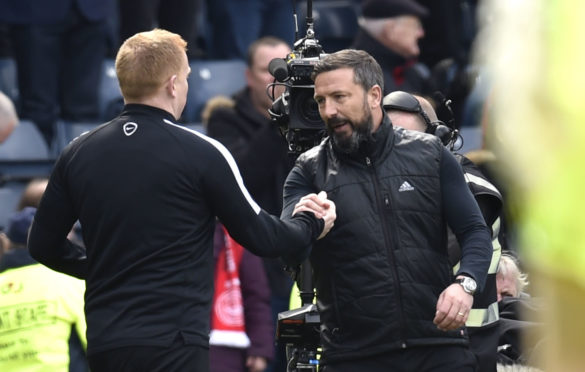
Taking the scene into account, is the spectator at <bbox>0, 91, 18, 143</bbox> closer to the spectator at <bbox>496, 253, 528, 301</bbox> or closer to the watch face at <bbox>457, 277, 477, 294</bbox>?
the spectator at <bbox>496, 253, 528, 301</bbox>

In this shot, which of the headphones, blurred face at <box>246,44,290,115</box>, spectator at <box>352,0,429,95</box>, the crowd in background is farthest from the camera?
spectator at <box>352,0,429,95</box>

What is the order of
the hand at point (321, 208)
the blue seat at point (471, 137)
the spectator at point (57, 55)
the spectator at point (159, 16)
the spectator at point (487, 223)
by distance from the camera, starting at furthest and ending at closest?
the blue seat at point (471, 137), the spectator at point (159, 16), the spectator at point (57, 55), the spectator at point (487, 223), the hand at point (321, 208)

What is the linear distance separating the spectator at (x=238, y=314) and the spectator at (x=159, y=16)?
279 centimetres

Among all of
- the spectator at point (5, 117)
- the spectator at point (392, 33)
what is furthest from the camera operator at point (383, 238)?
the spectator at point (392, 33)

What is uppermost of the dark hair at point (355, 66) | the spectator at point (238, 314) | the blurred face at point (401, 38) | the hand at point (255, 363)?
the dark hair at point (355, 66)

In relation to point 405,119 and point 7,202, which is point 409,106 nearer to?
point 405,119

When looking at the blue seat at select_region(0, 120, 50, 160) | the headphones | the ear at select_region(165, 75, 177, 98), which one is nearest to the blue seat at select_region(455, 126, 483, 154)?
the blue seat at select_region(0, 120, 50, 160)

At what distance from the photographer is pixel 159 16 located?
33.4ft

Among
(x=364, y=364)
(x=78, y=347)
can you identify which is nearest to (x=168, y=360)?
(x=364, y=364)

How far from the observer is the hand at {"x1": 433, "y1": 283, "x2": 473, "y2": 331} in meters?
4.56

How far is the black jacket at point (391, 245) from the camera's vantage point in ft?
15.7

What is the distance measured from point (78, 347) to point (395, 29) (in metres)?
3.74

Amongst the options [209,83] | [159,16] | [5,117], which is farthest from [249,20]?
[5,117]

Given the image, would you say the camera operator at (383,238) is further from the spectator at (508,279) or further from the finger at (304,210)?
the spectator at (508,279)
